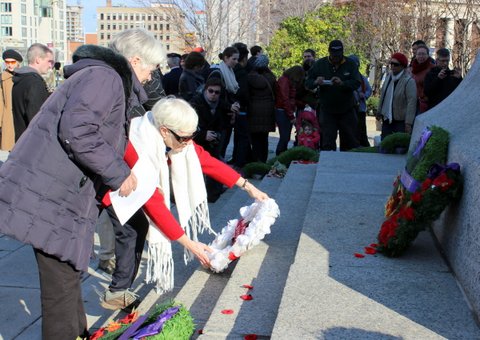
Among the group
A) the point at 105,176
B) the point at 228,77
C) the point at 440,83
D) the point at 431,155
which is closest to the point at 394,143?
the point at 440,83

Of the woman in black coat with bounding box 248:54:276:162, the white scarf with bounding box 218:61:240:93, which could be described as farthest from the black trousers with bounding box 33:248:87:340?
the woman in black coat with bounding box 248:54:276:162

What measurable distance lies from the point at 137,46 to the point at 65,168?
105cm

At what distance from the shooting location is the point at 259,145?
410 inches

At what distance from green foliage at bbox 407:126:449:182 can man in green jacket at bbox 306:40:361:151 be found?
182 inches

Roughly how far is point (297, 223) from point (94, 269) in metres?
1.68

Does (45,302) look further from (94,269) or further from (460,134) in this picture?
(460,134)

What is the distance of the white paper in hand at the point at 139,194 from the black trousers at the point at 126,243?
33 centimetres

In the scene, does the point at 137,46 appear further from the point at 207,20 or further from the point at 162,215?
Answer: the point at 207,20

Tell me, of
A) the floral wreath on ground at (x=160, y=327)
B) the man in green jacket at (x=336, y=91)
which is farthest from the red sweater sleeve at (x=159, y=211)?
the man in green jacket at (x=336, y=91)

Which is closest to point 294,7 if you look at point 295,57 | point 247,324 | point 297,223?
point 295,57

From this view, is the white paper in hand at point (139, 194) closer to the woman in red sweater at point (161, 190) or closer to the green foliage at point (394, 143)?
the woman in red sweater at point (161, 190)

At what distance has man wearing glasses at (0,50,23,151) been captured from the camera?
9.28m

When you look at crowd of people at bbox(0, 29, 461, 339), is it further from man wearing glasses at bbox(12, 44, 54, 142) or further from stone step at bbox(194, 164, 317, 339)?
man wearing glasses at bbox(12, 44, 54, 142)

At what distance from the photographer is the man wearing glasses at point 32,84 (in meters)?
7.58
